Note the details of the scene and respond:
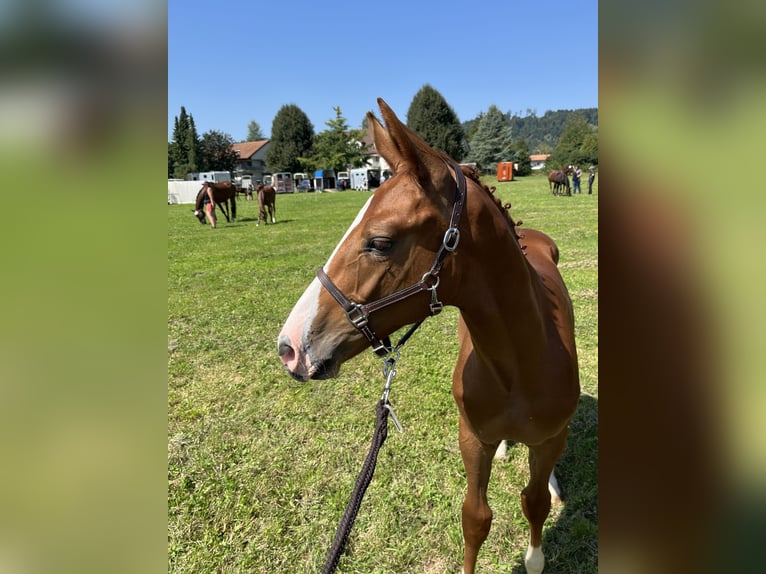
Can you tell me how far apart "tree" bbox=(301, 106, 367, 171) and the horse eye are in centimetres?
6216

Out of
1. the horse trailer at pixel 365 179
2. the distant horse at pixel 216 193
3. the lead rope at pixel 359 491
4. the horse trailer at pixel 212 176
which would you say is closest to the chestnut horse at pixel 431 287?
the lead rope at pixel 359 491

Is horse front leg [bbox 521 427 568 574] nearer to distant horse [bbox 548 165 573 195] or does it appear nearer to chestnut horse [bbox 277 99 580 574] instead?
chestnut horse [bbox 277 99 580 574]

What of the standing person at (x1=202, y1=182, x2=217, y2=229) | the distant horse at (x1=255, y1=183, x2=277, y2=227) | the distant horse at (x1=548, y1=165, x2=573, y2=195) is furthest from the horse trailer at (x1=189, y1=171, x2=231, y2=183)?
the distant horse at (x1=548, y1=165, x2=573, y2=195)

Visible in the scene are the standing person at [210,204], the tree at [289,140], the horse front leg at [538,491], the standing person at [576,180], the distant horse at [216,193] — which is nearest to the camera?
the horse front leg at [538,491]

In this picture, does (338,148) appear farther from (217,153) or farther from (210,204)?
(210,204)

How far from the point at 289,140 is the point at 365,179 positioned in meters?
22.5

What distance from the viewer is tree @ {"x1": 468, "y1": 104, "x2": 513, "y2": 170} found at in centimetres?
6214

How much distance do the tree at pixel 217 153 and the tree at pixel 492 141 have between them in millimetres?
33676

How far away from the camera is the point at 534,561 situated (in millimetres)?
2600

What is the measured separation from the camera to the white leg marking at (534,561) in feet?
8.52

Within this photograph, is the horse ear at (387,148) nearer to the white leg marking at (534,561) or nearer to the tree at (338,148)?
the white leg marking at (534,561)
